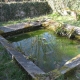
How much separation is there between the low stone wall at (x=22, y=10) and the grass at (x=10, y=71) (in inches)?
229

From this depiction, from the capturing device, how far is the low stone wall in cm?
918

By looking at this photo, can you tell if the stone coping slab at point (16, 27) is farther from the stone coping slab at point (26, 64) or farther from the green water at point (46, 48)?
the stone coping slab at point (26, 64)

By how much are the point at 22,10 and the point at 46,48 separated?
18.8ft

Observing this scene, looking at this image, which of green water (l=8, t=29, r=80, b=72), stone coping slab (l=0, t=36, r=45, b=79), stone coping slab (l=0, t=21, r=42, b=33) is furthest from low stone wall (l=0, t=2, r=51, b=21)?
stone coping slab (l=0, t=36, r=45, b=79)

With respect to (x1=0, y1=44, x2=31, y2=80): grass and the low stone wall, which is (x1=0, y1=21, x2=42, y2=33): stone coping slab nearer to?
(x1=0, y1=44, x2=31, y2=80): grass

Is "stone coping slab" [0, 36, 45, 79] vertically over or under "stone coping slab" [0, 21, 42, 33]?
over

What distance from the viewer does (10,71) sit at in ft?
11.2

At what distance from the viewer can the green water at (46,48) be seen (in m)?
4.10

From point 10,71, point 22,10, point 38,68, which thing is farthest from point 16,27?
point 22,10

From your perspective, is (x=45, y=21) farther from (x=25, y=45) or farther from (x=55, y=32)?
(x=25, y=45)

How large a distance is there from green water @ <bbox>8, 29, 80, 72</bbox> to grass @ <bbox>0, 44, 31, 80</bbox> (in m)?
0.47

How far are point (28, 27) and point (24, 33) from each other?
36 centimetres

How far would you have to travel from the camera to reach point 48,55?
14.8 ft

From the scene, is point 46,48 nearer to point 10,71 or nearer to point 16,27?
point 10,71
